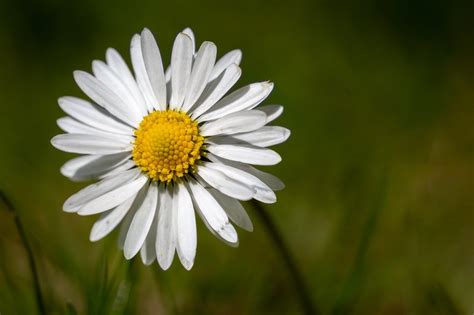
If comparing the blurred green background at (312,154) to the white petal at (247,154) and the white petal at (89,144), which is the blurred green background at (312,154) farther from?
the white petal at (247,154)

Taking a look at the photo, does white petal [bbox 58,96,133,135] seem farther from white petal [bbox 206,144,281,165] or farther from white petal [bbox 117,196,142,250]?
white petal [bbox 206,144,281,165]

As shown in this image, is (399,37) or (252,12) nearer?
(399,37)

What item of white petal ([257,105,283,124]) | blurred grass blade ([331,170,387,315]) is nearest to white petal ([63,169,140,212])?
white petal ([257,105,283,124])

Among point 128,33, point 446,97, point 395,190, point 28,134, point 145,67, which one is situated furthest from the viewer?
point 128,33

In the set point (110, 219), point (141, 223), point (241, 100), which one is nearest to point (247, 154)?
point (241, 100)

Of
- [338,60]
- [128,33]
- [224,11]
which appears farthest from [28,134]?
[338,60]

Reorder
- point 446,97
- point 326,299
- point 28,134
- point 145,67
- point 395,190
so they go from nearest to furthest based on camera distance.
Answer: point 145,67 → point 326,299 → point 395,190 → point 446,97 → point 28,134

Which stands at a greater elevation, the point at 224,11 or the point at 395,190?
the point at 224,11

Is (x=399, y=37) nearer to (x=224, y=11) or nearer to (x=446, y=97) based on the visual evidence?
(x=446, y=97)

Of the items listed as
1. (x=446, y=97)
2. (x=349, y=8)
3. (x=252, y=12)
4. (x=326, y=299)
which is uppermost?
(x=252, y=12)
